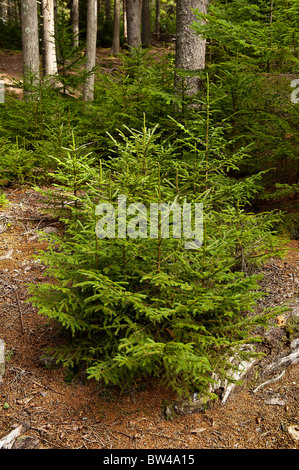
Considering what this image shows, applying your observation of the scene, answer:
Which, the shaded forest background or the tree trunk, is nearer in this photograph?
the shaded forest background

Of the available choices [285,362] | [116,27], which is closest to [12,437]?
[285,362]

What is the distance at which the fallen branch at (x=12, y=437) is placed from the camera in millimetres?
3035

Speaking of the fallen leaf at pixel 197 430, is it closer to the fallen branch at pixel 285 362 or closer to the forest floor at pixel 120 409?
the forest floor at pixel 120 409

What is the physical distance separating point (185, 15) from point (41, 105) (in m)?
3.22

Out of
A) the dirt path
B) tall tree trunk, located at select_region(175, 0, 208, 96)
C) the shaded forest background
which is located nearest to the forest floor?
the dirt path

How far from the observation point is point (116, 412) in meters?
3.44

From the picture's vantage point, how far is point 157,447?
126 inches

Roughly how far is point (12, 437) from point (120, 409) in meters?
0.96

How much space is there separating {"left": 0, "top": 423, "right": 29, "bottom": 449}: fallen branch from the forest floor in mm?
44

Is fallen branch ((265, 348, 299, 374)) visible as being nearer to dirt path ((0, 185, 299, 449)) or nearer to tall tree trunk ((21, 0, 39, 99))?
dirt path ((0, 185, 299, 449))

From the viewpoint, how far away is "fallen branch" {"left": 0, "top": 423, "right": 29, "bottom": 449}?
3.03 meters

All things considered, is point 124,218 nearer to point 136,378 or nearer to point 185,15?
point 136,378

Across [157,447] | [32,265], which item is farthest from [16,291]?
[157,447]

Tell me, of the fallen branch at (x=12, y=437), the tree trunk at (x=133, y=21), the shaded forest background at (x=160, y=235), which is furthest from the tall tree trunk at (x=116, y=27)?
the fallen branch at (x=12, y=437)
